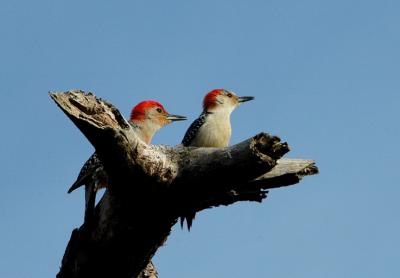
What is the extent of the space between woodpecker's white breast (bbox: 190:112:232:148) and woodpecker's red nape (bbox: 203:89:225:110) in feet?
1.28

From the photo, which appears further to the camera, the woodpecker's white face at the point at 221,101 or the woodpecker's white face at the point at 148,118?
the woodpecker's white face at the point at 148,118

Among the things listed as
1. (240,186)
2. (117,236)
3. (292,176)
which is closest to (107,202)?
(117,236)

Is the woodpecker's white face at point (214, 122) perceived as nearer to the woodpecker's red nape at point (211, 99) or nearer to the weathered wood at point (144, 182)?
the woodpecker's red nape at point (211, 99)

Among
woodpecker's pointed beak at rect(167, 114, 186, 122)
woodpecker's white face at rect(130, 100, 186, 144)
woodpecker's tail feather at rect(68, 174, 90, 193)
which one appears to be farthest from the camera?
woodpecker's pointed beak at rect(167, 114, 186, 122)

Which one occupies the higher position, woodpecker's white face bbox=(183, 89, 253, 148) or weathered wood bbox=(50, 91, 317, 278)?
woodpecker's white face bbox=(183, 89, 253, 148)

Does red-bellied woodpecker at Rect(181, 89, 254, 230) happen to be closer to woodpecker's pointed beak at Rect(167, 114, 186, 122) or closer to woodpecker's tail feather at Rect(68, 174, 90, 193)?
woodpecker's pointed beak at Rect(167, 114, 186, 122)

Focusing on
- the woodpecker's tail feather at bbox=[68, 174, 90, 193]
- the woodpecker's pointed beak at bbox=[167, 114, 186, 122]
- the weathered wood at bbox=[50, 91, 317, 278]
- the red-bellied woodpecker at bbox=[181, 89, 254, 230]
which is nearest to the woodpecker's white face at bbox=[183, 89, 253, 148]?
the red-bellied woodpecker at bbox=[181, 89, 254, 230]

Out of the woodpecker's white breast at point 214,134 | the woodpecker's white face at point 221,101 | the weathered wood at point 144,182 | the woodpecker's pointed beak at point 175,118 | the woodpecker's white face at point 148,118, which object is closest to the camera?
the weathered wood at point 144,182

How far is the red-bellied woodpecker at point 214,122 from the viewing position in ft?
32.7

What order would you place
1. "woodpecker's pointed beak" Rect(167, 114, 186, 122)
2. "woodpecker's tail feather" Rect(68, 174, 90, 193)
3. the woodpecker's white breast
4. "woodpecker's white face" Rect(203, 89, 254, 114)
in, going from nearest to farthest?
1. "woodpecker's tail feather" Rect(68, 174, 90, 193)
2. the woodpecker's white breast
3. "woodpecker's white face" Rect(203, 89, 254, 114)
4. "woodpecker's pointed beak" Rect(167, 114, 186, 122)

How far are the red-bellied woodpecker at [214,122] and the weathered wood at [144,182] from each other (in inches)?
130

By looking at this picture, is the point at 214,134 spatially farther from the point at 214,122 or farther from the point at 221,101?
the point at 221,101

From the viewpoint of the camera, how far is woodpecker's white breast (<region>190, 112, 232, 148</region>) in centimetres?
992

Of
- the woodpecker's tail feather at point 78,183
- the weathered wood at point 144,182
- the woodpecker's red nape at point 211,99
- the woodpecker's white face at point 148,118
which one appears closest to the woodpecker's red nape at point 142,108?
the woodpecker's white face at point 148,118
